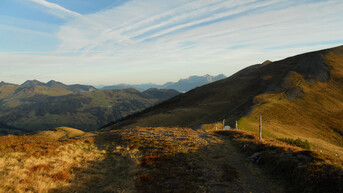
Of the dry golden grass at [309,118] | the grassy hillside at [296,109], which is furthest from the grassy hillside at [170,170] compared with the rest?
the grassy hillside at [296,109]

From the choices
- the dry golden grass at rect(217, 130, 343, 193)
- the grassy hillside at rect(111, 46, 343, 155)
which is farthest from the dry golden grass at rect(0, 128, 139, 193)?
the grassy hillside at rect(111, 46, 343, 155)

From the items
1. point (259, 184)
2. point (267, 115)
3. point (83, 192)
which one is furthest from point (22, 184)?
point (267, 115)

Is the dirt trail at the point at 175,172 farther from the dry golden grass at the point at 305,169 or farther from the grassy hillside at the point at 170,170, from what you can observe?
the dry golden grass at the point at 305,169

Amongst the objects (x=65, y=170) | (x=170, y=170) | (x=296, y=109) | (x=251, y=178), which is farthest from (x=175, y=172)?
(x=296, y=109)

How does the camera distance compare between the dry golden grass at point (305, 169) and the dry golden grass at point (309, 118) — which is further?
the dry golden grass at point (309, 118)

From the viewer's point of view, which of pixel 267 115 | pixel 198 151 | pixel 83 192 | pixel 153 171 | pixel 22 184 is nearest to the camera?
pixel 22 184

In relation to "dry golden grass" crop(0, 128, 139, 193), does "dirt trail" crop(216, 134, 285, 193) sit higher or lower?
lower

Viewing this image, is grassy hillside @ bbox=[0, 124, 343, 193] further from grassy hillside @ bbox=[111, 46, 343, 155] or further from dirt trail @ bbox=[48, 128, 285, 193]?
grassy hillside @ bbox=[111, 46, 343, 155]

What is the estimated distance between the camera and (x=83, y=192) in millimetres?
11445

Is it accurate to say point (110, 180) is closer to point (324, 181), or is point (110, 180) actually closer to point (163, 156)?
point (163, 156)

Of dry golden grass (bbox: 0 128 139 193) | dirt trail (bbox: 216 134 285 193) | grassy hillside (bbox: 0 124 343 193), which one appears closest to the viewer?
grassy hillside (bbox: 0 124 343 193)

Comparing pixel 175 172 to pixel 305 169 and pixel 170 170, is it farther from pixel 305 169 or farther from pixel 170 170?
pixel 305 169

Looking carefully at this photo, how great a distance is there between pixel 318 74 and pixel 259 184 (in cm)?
10102

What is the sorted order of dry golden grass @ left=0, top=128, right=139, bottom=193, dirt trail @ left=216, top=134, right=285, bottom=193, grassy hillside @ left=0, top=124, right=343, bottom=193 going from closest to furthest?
grassy hillside @ left=0, top=124, right=343, bottom=193
dry golden grass @ left=0, top=128, right=139, bottom=193
dirt trail @ left=216, top=134, right=285, bottom=193
